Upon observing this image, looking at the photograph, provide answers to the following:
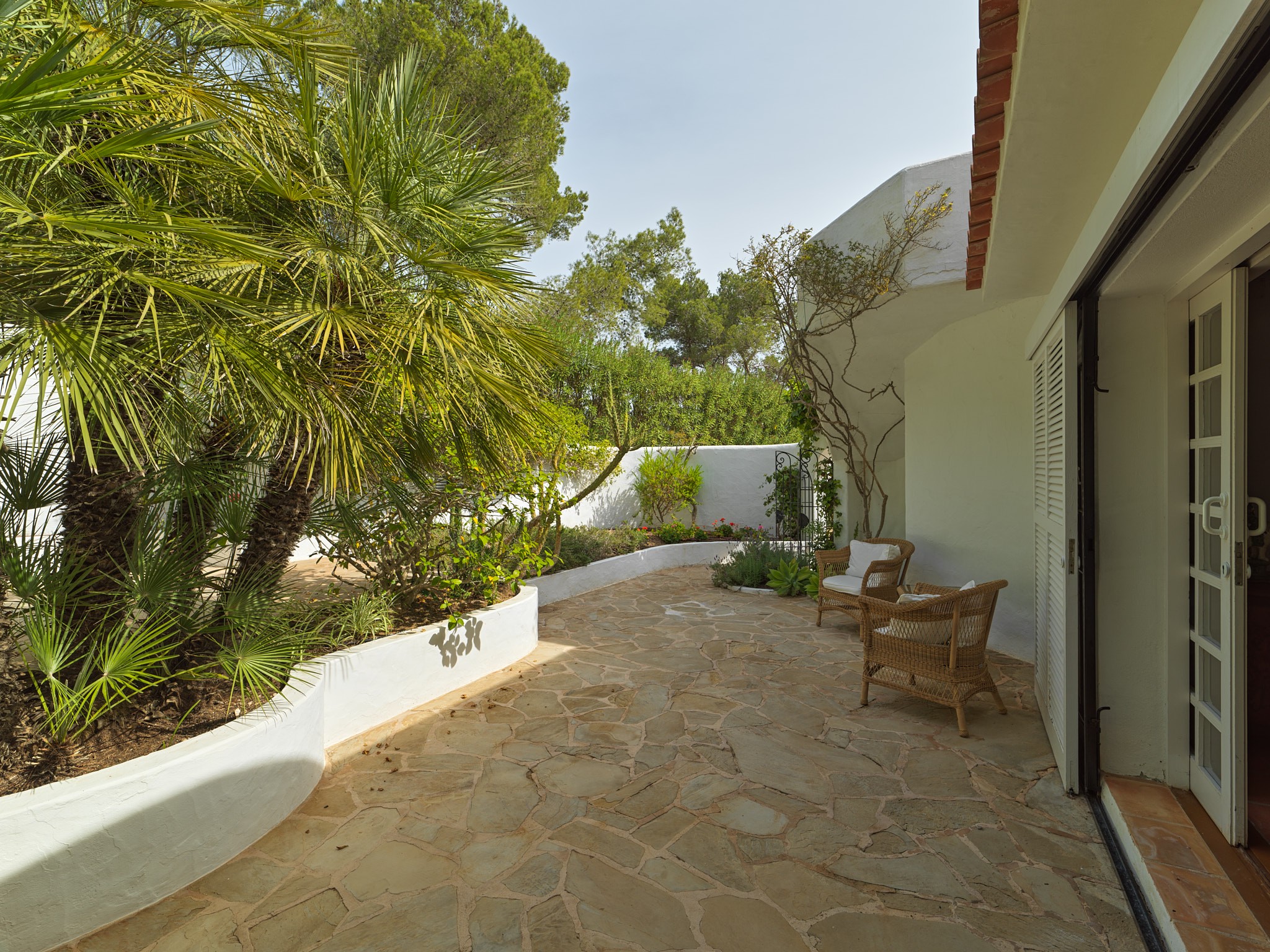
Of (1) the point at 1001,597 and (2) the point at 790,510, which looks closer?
(1) the point at 1001,597

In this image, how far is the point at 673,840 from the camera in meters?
3.01

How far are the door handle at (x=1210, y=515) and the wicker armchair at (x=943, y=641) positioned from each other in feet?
4.57

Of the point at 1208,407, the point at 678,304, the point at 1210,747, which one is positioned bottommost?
the point at 1210,747

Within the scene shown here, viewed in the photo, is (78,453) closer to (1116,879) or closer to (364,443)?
(364,443)

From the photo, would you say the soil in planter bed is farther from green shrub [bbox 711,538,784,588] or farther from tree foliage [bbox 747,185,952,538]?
green shrub [bbox 711,538,784,588]

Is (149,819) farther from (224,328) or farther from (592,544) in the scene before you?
(592,544)

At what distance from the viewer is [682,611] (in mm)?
7691

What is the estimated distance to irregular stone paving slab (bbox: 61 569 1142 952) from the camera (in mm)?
2418

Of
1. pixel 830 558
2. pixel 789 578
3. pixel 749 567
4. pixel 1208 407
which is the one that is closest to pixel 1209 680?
pixel 1208 407

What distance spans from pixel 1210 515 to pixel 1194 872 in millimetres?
1359

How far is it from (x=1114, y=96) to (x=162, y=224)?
294 centimetres

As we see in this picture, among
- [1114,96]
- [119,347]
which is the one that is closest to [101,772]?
[119,347]

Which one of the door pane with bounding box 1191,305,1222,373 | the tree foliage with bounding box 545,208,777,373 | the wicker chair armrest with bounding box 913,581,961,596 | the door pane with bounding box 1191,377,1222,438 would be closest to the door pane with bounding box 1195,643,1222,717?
the door pane with bounding box 1191,377,1222,438

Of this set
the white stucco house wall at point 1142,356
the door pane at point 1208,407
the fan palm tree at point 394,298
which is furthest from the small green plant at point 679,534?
the door pane at point 1208,407
